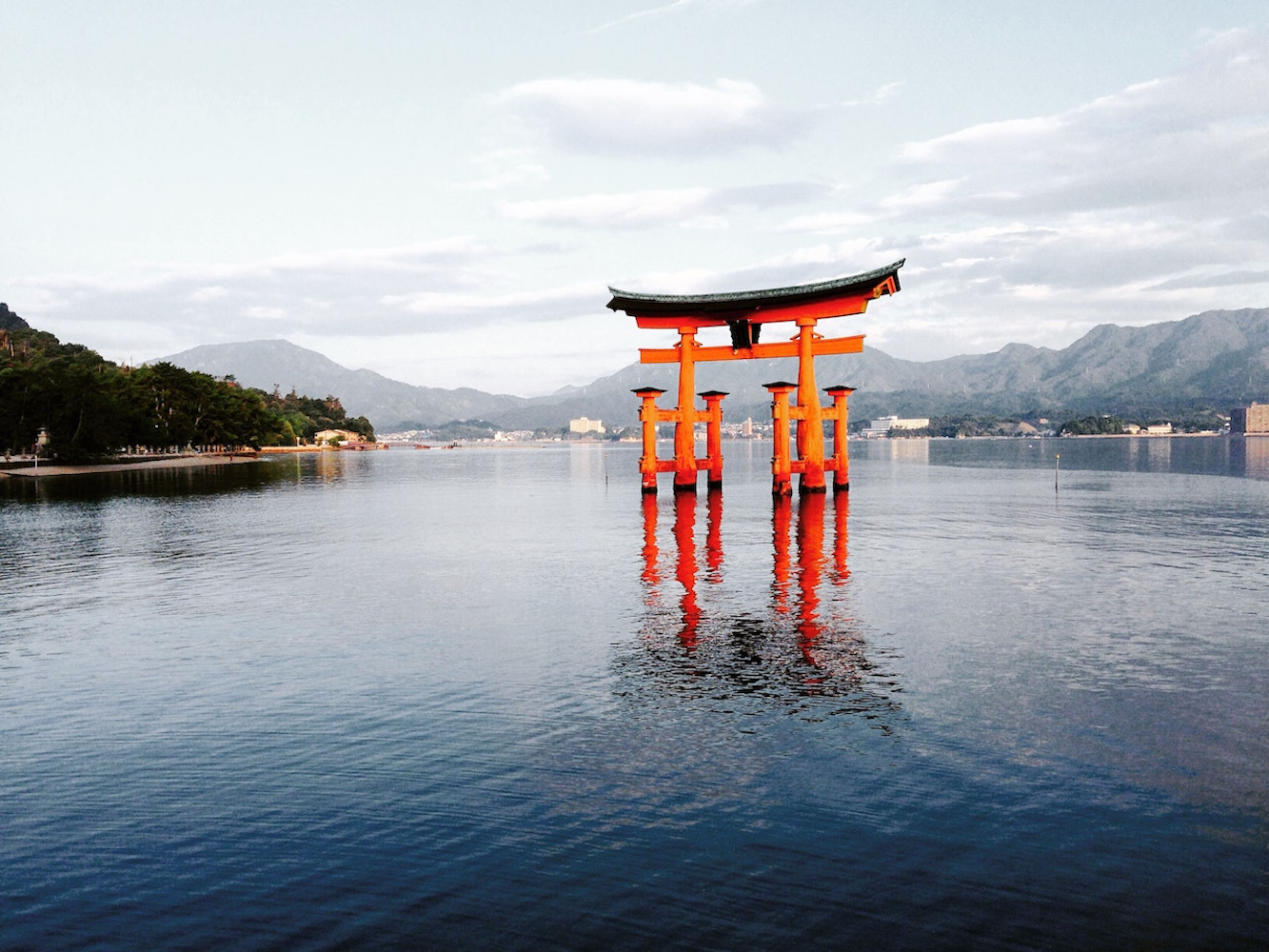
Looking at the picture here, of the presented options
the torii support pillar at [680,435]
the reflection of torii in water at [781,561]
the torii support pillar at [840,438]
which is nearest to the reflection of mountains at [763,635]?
the reflection of torii in water at [781,561]

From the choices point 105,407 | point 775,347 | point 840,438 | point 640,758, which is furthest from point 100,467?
point 640,758

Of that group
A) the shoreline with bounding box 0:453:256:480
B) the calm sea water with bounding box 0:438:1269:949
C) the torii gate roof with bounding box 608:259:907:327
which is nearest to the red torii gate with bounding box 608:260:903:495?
the torii gate roof with bounding box 608:259:907:327

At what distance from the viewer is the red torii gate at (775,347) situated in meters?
47.6

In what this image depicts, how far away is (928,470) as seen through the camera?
93.4m

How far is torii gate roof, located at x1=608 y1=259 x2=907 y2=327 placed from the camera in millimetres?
46156

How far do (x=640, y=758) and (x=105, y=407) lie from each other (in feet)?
343

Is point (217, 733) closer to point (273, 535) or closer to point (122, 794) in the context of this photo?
point (122, 794)

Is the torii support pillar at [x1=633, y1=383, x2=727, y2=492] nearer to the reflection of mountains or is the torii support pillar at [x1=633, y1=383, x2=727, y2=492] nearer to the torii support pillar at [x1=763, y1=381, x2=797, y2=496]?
the torii support pillar at [x1=763, y1=381, x2=797, y2=496]

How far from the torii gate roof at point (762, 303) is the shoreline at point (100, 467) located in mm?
65036

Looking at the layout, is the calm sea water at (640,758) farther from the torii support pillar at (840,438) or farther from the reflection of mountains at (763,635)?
Answer: the torii support pillar at (840,438)

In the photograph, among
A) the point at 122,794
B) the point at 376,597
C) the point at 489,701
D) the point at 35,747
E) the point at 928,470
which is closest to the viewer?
the point at 122,794

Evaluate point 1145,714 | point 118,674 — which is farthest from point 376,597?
point 1145,714

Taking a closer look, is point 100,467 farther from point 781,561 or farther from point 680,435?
point 781,561

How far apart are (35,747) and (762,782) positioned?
976 centimetres
